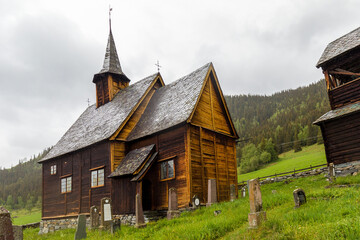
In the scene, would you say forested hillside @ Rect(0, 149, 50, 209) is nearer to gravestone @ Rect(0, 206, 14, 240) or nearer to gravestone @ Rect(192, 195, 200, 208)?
gravestone @ Rect(192, 195, 200, 208)

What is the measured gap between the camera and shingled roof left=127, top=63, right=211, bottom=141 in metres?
19.2

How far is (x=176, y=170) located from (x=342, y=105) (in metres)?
11.3

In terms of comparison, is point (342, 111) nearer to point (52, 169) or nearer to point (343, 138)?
point (343, 138)

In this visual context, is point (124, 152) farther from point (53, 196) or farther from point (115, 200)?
point (53, 196)

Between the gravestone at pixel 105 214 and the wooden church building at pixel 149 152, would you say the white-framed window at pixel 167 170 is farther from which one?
the gravestone at pixel 105 214

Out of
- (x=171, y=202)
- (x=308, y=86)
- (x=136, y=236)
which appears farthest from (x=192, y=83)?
(x=308, y=86)

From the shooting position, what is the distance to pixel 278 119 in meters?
124

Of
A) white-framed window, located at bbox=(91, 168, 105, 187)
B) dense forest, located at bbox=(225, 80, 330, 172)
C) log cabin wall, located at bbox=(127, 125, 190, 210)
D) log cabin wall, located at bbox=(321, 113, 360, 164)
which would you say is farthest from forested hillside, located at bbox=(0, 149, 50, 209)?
log cabin wall, located at bbox=(321, 113, 360, 164)

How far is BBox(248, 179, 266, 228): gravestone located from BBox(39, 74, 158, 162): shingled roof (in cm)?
1341

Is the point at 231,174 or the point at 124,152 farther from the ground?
the point at 124,152

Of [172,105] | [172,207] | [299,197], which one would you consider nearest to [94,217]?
[172,207]

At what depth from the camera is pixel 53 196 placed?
Result: 2580 cm

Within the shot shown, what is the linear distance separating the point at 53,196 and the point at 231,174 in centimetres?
1543

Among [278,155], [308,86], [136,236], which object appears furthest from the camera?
[308,86]
